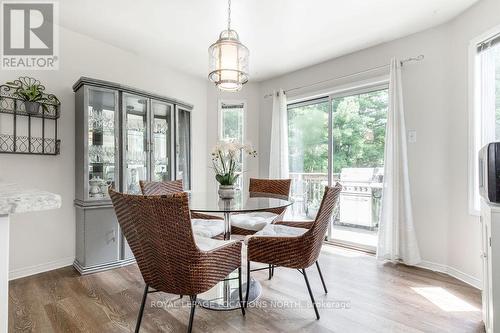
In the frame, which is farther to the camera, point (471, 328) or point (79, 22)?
point (79, 22)

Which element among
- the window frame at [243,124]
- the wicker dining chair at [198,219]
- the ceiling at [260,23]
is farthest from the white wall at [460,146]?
the window frame at [243,124]

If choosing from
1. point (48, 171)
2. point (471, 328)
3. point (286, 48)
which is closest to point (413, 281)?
point (471, 328)

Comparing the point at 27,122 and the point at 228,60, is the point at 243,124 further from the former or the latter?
the point at 27,122

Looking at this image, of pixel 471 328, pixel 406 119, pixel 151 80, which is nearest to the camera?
pixel 471 328

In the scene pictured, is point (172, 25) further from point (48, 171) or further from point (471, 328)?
point (471, 328)

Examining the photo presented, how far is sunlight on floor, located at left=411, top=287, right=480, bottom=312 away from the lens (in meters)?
1.98

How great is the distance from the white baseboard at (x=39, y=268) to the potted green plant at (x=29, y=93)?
1490 mm

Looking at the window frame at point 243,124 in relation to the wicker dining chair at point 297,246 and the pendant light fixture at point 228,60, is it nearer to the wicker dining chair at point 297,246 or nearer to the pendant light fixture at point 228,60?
the pendant light fixture at point 228,60

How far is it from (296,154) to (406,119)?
1.63 metres

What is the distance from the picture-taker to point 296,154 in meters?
4.18

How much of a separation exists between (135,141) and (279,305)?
229 cm

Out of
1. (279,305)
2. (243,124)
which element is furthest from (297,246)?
(243,124)

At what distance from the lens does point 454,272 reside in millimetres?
2584

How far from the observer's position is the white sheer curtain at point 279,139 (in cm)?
406
